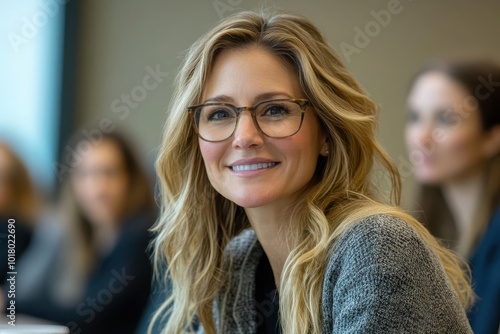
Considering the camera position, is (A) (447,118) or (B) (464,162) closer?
(B) (464,162)

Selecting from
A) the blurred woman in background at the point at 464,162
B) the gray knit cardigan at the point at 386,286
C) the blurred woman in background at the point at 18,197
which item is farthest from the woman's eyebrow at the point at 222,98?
the blurred woman in background at the point at 18,197

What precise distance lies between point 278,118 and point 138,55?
2.49m

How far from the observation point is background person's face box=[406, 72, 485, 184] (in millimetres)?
2455

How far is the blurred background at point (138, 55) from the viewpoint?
125 inches

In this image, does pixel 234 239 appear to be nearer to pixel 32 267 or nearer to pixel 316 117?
pixel 316 117

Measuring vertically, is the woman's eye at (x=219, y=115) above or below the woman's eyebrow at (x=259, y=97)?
below

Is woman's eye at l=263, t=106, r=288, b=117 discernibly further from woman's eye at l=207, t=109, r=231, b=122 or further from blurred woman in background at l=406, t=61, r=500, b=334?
blurred woman in background at l=406, t=61, r=500, b=334

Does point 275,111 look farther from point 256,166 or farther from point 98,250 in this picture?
point 98,250

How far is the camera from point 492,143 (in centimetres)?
243

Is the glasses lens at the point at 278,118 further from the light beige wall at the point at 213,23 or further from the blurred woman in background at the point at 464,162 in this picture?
the light beige wall at the point at 213,23

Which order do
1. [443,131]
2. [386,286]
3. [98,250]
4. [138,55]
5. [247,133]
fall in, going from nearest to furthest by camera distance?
1. [386,286]
2. [247,133]
3. [443,131]
4. [98,250]
5. [138,55]

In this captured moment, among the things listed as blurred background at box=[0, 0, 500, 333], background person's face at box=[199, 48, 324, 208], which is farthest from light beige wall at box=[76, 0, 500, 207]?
background person's face at box=[199, 48, 324, 208]

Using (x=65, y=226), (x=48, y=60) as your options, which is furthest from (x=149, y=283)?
(x=48, y=60)

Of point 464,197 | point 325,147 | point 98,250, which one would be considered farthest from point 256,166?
point 98,250
